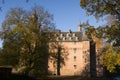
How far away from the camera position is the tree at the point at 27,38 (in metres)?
49.9

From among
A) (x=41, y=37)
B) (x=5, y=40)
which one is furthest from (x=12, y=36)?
(x=41, y=37)

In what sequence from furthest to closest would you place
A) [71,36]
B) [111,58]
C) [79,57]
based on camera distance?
[71,36] → [79,57] → [111,58]

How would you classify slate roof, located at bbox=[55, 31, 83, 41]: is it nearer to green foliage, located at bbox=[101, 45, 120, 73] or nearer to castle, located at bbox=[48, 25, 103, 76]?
castle, located at bbox=[48, 25, 103, 76]

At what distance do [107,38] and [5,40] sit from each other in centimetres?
2942

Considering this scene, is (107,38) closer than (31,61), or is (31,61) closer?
(107,38)

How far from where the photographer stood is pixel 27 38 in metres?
49.8

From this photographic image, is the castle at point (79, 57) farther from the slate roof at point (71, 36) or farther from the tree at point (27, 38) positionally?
the tree at point (27, 38)

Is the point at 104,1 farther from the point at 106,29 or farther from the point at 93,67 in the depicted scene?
the point at 93,67

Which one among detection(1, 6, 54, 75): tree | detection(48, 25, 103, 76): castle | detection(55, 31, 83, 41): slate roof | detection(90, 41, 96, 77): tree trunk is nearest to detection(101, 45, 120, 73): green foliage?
detection(1, 6, 54, 75): tree

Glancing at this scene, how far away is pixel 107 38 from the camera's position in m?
24.7

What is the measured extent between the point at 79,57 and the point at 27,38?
4476cm

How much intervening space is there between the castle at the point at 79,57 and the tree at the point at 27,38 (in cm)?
3539

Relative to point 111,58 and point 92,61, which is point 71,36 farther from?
point 111,58

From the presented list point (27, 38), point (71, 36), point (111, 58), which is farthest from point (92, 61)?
point (111, 58)
